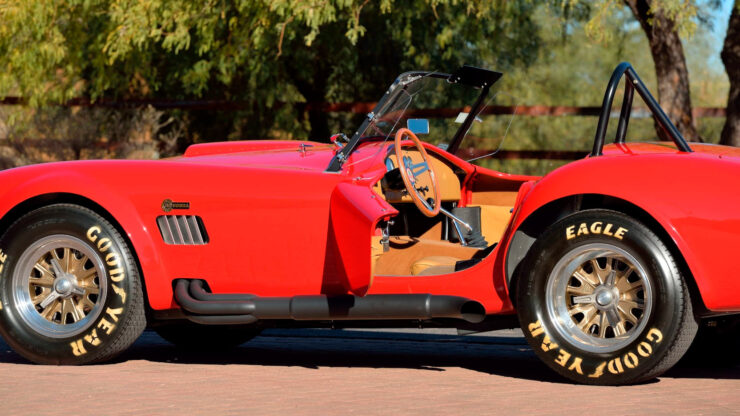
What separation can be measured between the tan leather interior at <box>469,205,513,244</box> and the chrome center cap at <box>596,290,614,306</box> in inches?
71.2

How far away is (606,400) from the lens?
5598mm

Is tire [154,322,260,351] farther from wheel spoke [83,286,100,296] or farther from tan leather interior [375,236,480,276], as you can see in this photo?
tan leather interior [375,236,480,276]

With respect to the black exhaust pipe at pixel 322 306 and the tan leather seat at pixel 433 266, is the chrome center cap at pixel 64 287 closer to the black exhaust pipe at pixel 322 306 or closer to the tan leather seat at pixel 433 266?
the black exhaust pipe at pixel 322 306

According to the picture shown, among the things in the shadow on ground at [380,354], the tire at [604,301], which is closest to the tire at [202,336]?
the shadow on ground at [380,354]

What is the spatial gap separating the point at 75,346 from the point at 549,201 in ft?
9.07

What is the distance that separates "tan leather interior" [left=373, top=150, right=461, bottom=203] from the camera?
7344 millimetres

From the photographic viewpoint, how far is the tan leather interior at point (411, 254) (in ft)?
22.7

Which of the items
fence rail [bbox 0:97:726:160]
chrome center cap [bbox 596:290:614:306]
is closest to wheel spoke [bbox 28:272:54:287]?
chrome center cap [bbox 596:290:614:306]

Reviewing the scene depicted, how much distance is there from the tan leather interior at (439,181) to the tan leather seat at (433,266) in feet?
1.67

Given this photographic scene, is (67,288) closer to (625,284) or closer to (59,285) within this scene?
(59,285)

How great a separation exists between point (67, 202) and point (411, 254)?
6.65 feet

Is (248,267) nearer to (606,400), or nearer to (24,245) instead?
(24,245)

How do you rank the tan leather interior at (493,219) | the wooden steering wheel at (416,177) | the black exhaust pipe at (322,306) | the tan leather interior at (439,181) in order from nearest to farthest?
the black exhaust pipe at (322,306) < the wooden steering wheel at (416,177) < the tan leather interior at (439,181) < the tan leather interior at (493,219)

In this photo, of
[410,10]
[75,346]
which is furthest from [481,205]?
[410,10]
